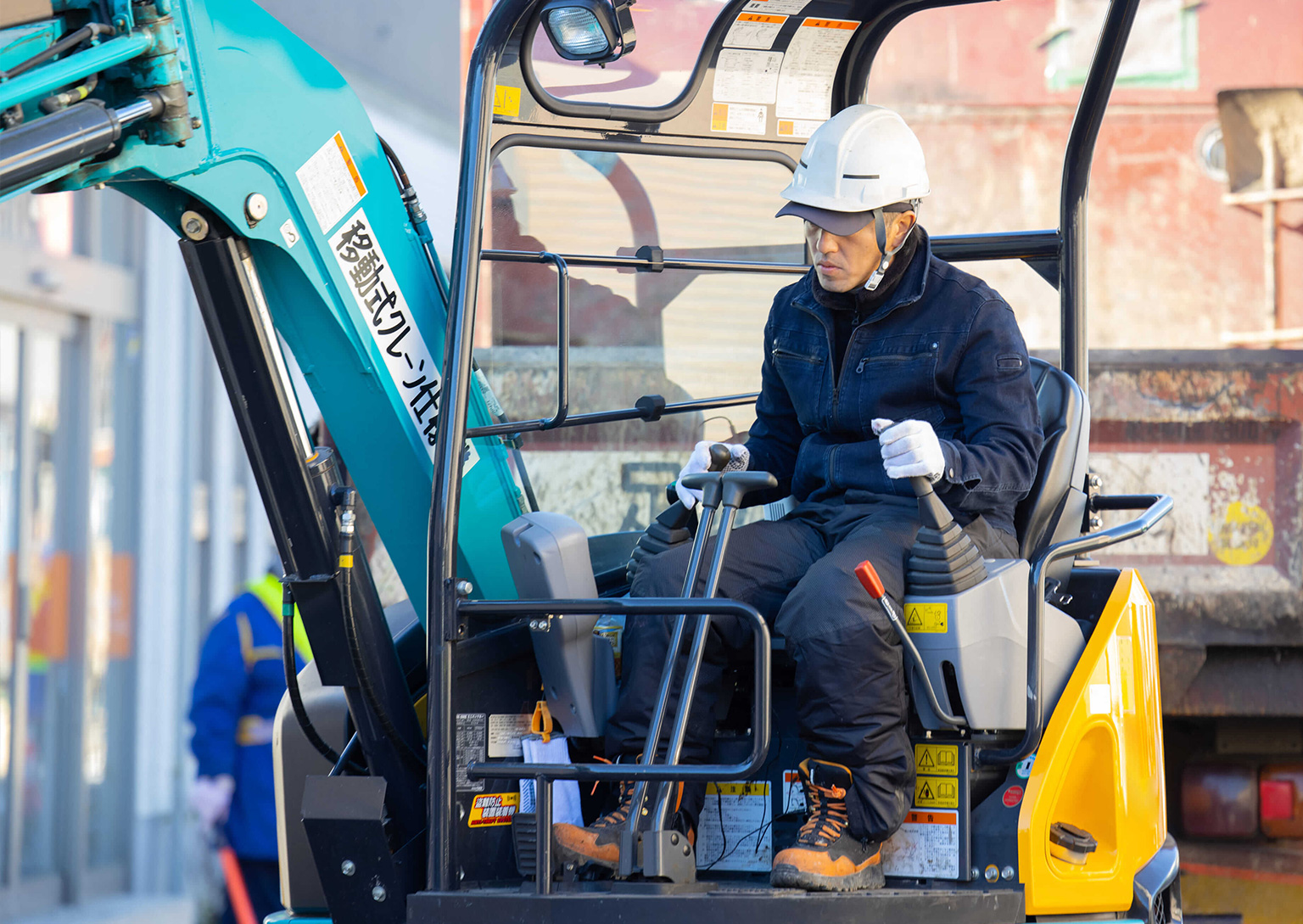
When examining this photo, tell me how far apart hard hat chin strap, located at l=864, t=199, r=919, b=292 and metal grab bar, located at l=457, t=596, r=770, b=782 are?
0.93 meters

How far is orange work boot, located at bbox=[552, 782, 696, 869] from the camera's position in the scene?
2.93 m

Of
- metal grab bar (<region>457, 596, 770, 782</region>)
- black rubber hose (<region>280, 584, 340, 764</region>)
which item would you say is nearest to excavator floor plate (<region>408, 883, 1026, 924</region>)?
metal grab bar (<region>457, 596, 770, 782</region>)

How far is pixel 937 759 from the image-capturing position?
306 cm

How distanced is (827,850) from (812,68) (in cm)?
224

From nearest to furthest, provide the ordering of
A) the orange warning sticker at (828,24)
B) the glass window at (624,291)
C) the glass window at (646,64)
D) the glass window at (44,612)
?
1. the glass window at (646,64)
2. the glass window at (624,291)
3. the orange warning sticker at (828,24)
4. the glass window at (44,612)

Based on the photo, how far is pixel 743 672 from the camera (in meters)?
3.27

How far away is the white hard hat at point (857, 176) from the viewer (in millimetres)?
3266

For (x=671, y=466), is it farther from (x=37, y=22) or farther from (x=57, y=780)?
(x=57, y=780)

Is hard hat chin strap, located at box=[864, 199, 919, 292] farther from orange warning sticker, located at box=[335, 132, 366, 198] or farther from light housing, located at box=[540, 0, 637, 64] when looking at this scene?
orange warning sticker, located at box=[335, 132, 366, 198]

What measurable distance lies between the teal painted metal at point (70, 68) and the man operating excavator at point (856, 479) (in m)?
1.41

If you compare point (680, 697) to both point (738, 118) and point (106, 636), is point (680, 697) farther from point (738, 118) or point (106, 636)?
point (106, 636)

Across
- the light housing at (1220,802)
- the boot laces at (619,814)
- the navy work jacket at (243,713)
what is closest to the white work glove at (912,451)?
the boot laces at (619,814)

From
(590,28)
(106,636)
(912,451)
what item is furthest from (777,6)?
(106,636)

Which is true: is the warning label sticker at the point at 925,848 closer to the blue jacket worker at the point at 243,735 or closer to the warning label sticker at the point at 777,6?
the warning label sticker at the point at 777,6
